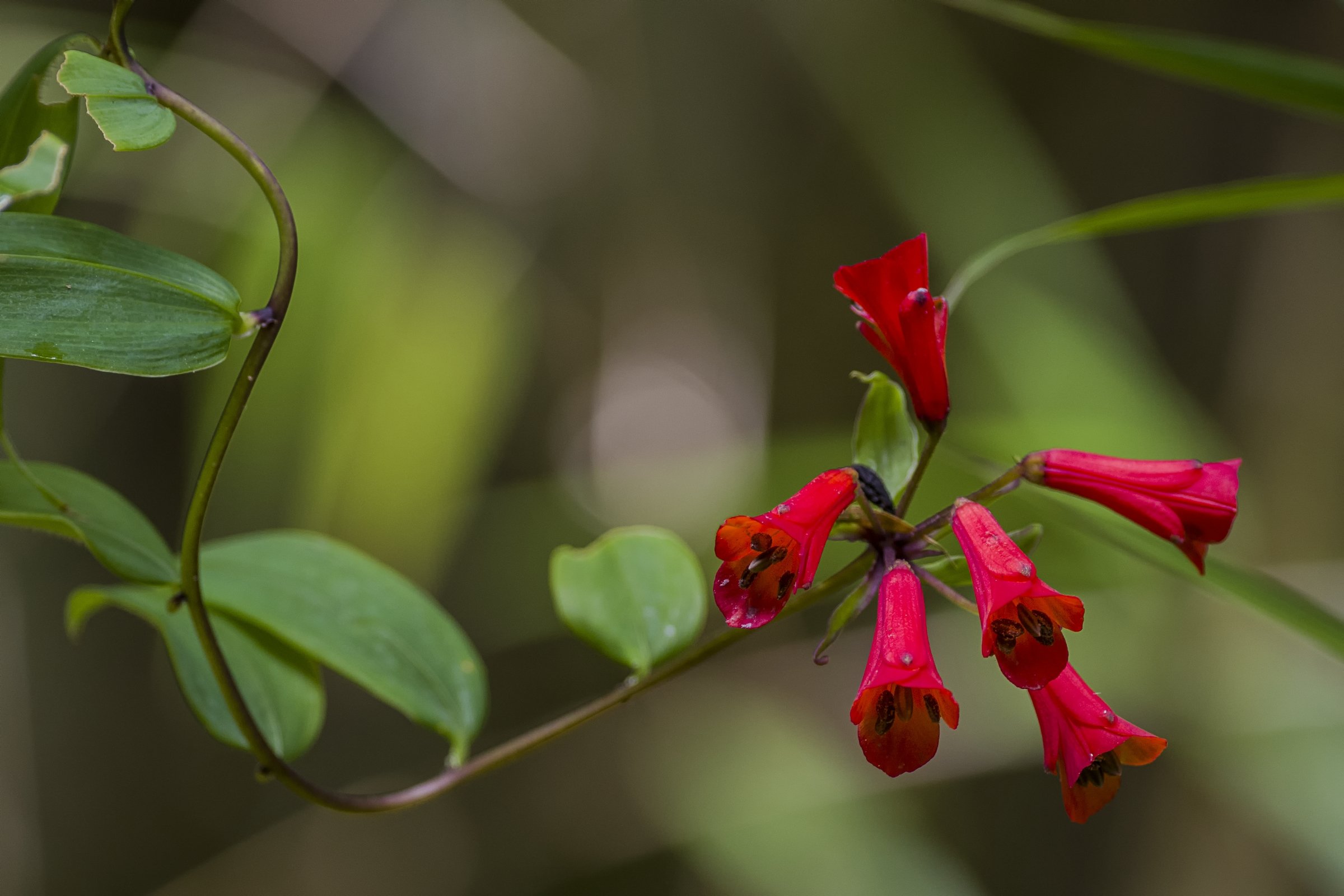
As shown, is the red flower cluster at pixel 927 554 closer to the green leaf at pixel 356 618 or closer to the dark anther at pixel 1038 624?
the dark anther at pixel 1038 624

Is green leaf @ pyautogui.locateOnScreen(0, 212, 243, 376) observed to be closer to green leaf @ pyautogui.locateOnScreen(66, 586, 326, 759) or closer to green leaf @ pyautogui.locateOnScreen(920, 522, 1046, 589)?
green leaf @ pyautogui.locateOnScreen(66, 586, 326, 759)

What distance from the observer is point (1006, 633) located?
1.14 ft

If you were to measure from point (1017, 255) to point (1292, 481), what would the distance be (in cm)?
66

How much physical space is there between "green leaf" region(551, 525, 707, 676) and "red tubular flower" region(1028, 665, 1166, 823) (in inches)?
8.0

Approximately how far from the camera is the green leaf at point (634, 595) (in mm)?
522

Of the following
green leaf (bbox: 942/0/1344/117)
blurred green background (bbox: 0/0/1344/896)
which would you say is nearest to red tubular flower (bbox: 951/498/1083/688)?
green leaf (bbox: 942/0/1344/117)

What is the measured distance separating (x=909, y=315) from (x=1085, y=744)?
0.18m

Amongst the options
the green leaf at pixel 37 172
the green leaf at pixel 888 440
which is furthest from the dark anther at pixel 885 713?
the green leaf at pixel 37 172

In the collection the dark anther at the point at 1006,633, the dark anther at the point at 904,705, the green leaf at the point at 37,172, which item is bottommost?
the green leaf at the point at 37,172

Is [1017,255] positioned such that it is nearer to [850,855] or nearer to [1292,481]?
[1292,481]

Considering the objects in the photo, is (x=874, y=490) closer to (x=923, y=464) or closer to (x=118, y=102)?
(x=923, y=464)

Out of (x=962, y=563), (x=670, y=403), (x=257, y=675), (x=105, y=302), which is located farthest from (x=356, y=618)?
(x=670, y=403)

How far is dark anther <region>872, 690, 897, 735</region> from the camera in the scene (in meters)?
0.36

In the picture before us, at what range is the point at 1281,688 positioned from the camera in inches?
52.2
